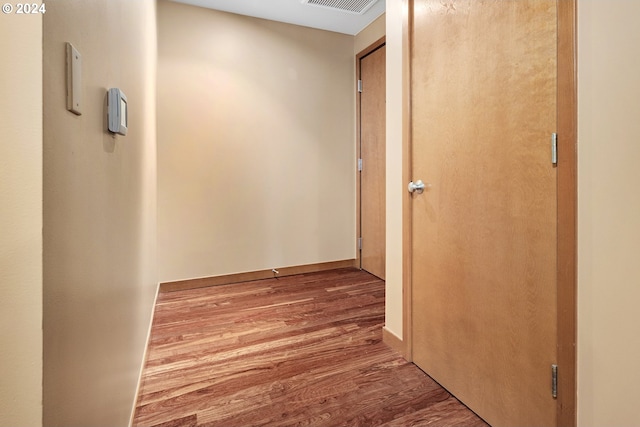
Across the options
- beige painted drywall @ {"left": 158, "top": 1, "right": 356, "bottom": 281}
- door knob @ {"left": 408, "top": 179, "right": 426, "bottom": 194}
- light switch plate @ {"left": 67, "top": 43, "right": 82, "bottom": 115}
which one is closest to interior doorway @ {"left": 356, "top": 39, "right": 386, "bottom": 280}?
beige painted drywall @ {"left": 158, "top": 1, "right": 356, "bottom": 281}

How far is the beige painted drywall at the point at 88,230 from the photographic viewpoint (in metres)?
0.52

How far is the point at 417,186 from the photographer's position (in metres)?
1.56

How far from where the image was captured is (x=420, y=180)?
155 centimetres

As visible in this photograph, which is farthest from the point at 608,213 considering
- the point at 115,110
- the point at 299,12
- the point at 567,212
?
the point at 299,12

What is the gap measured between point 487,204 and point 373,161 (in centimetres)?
205

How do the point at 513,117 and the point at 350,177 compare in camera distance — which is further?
the point at 350,177

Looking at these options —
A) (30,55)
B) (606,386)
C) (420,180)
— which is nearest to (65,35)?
(30,55)

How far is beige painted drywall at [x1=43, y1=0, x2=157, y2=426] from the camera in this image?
520mm

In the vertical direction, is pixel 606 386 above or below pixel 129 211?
below

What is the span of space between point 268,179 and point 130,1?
1.89m

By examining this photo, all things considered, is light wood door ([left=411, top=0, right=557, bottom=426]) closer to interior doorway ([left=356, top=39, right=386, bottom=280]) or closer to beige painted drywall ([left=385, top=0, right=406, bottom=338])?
beige painted drywall ([left=385, top=0, right=406, bottom=338])

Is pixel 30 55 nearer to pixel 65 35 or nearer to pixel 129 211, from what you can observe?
pixel 65 35

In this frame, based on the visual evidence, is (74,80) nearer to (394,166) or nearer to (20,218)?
(20,218)

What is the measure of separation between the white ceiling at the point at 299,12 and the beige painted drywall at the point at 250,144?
0.08 meters
